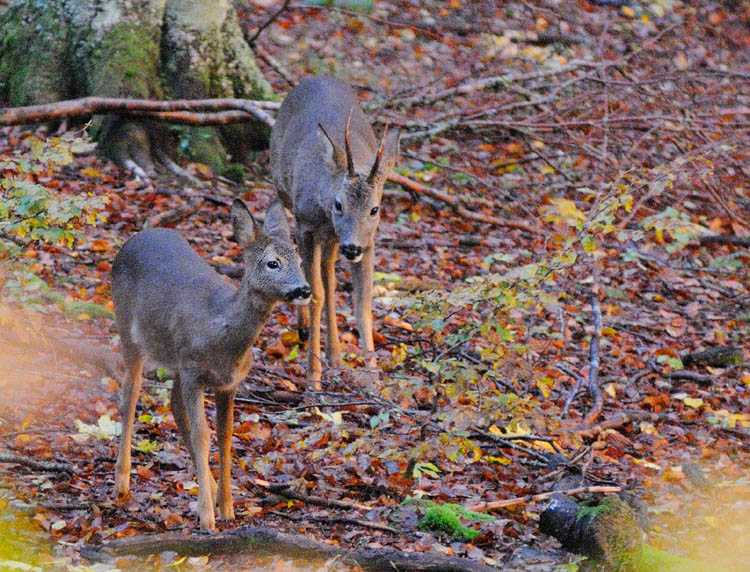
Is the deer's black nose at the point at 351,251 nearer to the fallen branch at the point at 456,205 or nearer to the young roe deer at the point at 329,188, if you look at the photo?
the young roe deer at the point at 329,188

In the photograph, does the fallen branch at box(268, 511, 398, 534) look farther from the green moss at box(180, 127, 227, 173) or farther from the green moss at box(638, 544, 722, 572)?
the green moss at box(180, 127, 227, 173)

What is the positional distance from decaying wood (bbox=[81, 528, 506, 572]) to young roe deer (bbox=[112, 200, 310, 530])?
0.32 metres

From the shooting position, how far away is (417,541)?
5.21 m

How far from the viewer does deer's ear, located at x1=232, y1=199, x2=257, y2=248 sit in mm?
→ 5211

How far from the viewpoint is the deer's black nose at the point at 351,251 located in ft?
23.1

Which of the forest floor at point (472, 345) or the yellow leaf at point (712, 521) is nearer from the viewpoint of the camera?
the forest floor at point (472, 345)

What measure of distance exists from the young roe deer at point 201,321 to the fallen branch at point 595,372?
2.72 m

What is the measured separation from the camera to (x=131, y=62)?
10.7m

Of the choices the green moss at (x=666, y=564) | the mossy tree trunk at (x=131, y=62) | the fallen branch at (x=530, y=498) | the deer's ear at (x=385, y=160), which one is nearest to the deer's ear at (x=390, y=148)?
the deer's ear at (x=385, y=160)

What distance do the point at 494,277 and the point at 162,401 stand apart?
8.25 ft

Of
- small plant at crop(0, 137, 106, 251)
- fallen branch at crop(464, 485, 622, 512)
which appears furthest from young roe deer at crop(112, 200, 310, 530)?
fallen branch at crop(464, 485, 622, 512)

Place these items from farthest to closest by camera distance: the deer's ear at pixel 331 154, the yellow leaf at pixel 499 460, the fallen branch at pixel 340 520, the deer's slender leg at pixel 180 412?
1. the deer's ear at pixel 331 154
2. the yellow leaf at pixel 499 460
3. the deer's slender leg at pixel 180 412
4. the fallen branch at pixel 340 520

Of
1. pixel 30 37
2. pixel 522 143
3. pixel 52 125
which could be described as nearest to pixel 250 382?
pixel 52 125

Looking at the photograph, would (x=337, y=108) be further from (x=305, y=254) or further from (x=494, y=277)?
(x=494, y=277)
